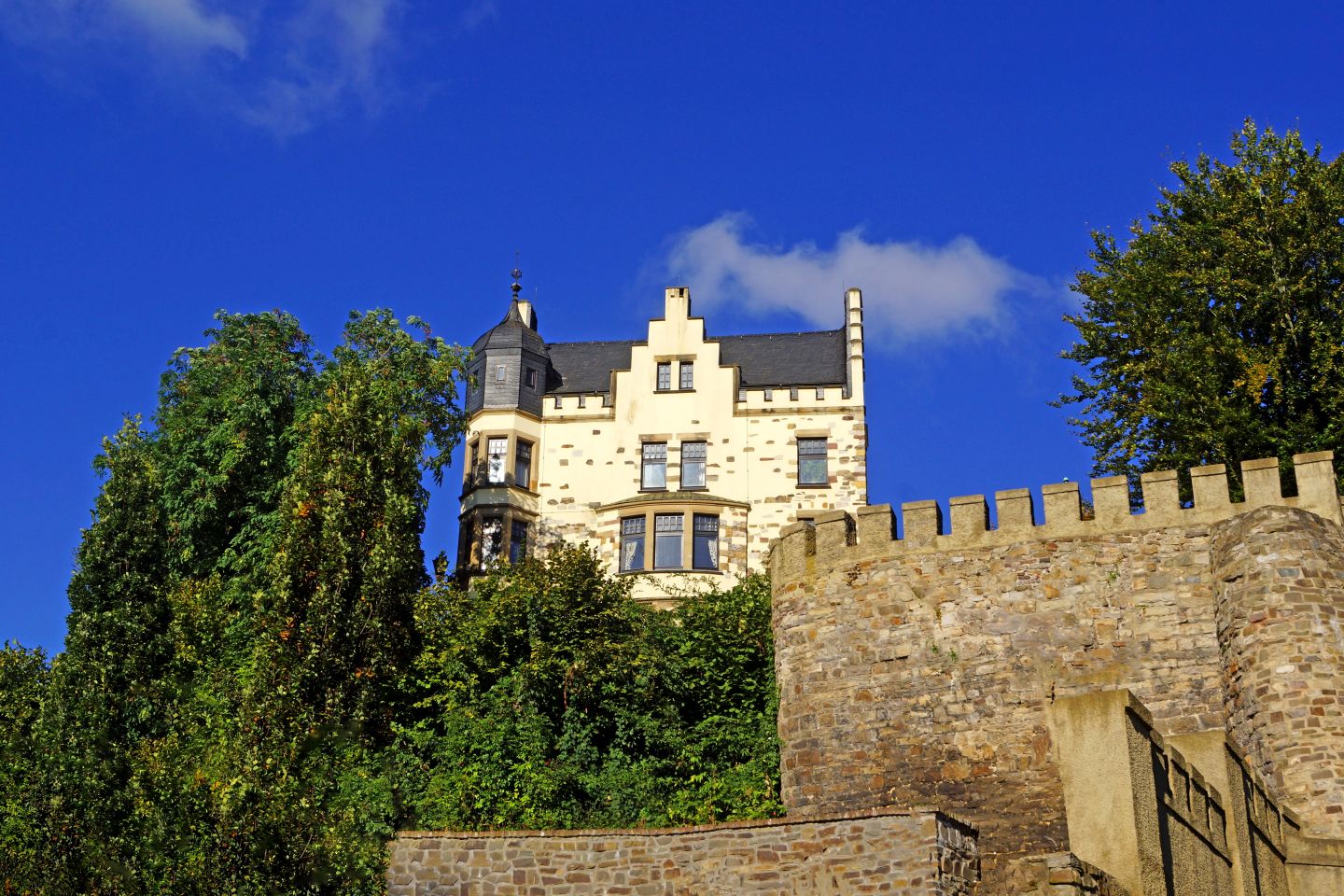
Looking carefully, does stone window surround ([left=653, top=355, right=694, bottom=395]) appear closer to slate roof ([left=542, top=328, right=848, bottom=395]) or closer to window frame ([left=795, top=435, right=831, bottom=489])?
slate roof ([left=542, top=328, right=848, bottom=395])

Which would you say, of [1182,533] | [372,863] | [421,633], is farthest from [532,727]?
[1182,533]

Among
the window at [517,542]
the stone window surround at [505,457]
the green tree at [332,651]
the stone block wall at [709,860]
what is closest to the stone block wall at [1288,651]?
the stone block wall at [709,860]

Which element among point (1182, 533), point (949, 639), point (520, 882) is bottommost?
point (520, 882)

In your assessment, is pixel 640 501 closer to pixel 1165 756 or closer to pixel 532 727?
pixel 532 727

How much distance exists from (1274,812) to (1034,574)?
541 cm

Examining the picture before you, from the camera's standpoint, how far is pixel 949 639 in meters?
24.2

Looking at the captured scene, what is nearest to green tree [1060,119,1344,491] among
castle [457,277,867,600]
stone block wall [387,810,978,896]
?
castle [457,277,867,600]

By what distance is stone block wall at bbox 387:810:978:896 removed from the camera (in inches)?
698

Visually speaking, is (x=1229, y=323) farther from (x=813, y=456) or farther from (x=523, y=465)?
(x=523, y=465)

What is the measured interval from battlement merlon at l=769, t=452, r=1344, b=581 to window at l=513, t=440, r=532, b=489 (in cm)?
1509

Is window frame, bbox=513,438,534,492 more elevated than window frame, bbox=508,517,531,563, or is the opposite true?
window frame, bbox=513,438,534,492

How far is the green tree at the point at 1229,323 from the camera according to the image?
2909cm

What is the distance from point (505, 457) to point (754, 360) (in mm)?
7224

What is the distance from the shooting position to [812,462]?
39125 mm
